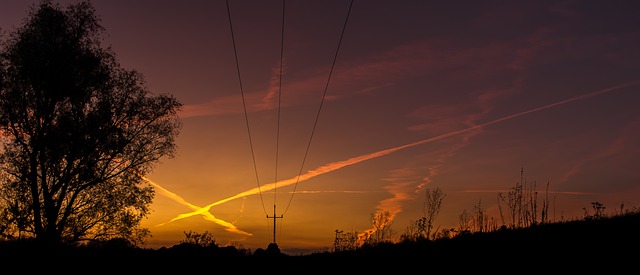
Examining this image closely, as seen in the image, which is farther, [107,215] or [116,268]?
[107,215]

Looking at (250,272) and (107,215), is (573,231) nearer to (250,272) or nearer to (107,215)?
(250,272)

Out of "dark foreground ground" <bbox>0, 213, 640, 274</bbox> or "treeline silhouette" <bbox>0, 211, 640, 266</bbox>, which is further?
"treeline silhouette" <bbox>0, 211, 640, 266</bbox>

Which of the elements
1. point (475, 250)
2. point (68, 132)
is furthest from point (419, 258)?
point (68, 132)

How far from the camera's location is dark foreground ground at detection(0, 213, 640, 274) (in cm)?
1050

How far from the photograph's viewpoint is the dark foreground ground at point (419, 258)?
10.5 metres

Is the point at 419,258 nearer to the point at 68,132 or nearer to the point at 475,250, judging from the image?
the point at 475,250

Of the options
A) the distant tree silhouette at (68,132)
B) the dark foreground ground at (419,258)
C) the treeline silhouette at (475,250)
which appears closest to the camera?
the dark foreground ground at (419,258)

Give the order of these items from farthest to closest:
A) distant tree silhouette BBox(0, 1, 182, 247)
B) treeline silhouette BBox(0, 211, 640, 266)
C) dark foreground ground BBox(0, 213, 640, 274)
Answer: distant tree silhouette BBox(0, 1, 182, 247) < treeline silhouette BBox(0, 211, 640, 266) < dark foreground ground BBox(0, 213, 640, 274)

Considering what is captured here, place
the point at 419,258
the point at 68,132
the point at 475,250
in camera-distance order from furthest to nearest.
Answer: the point at 68,132
the point at 419,258
the point at 475,250

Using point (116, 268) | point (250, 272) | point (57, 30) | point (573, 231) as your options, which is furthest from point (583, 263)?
point (57, 30)

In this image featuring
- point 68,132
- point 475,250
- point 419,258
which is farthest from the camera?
point 68,132

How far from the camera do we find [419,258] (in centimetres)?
1315

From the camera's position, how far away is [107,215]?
3089cm

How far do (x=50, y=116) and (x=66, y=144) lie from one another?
5.73 feet
